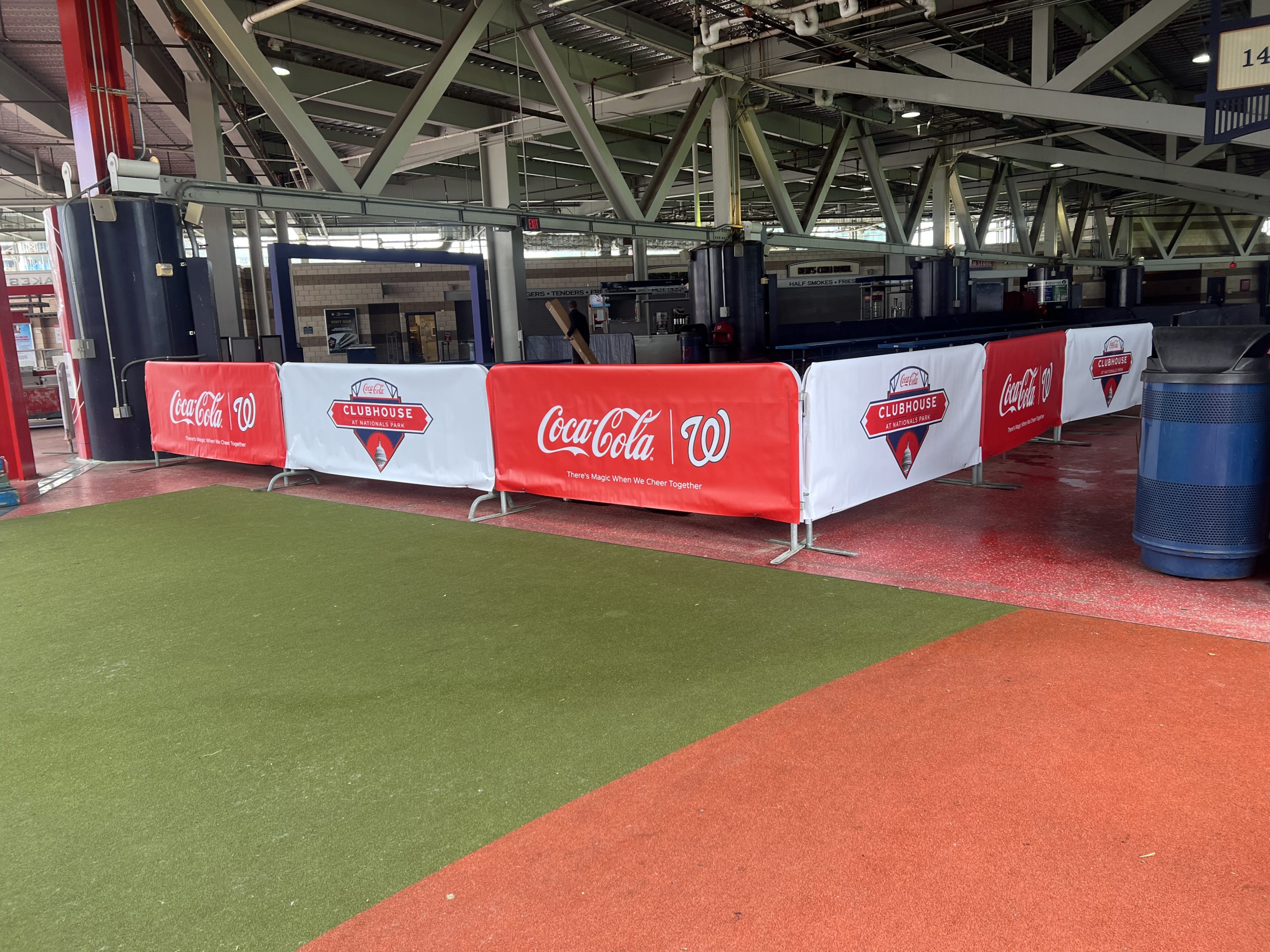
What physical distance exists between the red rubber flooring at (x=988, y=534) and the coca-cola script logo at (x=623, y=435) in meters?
0.63

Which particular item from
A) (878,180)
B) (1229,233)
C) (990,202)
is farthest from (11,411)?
(1229,233)

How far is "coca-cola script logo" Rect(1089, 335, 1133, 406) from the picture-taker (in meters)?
10.2

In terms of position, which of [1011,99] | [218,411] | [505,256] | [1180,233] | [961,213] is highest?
[1180,233]

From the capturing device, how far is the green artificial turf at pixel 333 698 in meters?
2.47

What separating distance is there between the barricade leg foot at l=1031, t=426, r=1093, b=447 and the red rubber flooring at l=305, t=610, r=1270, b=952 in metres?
6.71

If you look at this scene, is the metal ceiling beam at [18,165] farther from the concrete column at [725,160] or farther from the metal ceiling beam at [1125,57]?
the metal ceiling beam at [1125,57]

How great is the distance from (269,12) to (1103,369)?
1223cm

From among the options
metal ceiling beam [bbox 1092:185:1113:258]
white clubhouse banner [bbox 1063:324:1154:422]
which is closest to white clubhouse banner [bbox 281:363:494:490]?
white clubhouse banner [bbox 1063:324:1154:422]

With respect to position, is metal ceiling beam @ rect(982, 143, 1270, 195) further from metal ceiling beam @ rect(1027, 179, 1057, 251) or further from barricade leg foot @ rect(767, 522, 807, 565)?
barricade leg foot @ rect(767, 522, 807, 565)

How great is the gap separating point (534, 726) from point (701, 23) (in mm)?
12349

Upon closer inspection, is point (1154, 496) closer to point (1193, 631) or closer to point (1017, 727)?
point (1193, 631)

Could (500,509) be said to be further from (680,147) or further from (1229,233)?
(1229,233)

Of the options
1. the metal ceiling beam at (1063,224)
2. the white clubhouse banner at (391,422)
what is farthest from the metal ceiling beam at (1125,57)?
the white clubhouse banner at (391,422)

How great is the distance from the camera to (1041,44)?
12.7 meters
